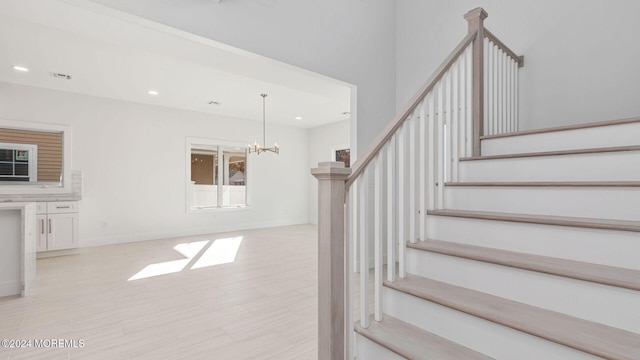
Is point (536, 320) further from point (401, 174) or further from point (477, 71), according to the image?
point (477, 71)

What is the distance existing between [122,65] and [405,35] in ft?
12.7

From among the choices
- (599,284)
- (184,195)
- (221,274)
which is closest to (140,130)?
(184,195)

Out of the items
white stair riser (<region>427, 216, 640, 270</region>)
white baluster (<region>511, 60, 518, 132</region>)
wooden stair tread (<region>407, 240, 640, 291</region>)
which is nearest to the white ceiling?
white baluster (<region>511, 60, 518, 132</region>)

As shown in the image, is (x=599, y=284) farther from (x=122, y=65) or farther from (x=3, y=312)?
(x=122, y=65)

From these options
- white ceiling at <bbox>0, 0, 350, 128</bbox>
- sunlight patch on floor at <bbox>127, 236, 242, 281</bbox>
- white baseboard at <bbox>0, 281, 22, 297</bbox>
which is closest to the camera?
Result: white ceiling at <bbox>0, 0, 350, 128</bbox>

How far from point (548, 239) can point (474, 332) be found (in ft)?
2.09

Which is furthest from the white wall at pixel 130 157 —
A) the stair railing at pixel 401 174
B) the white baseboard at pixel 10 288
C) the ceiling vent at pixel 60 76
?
the stair railing at pixel 401 174

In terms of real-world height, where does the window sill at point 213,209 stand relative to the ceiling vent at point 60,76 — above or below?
below

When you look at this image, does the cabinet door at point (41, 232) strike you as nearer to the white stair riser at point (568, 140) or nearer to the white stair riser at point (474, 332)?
the white stair riser at point (474, 332)

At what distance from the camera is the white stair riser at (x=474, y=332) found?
1.22 m

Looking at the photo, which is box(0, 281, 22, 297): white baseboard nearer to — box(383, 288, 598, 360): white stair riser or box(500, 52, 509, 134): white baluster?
box(383, 288, 598, 360): white stair riser

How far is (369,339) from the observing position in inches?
62.2

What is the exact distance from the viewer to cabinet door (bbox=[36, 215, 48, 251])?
458cm

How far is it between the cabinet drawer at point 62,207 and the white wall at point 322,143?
494 centimetres
